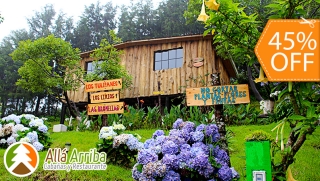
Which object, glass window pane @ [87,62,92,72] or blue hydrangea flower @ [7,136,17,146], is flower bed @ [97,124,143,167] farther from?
glass window pane @ [87,62,92,72]

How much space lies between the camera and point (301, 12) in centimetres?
250

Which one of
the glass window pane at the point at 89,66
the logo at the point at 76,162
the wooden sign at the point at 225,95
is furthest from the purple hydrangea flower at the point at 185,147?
the glass window pane at the point at 89,66

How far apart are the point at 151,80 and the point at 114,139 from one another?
7951 mm

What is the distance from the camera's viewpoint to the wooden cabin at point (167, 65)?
1185cm

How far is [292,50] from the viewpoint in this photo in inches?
95.8

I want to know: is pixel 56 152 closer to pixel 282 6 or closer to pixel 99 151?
pixel 99 151

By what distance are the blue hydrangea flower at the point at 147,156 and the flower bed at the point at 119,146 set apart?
1.26 meters

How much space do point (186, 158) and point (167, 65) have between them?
9.49 metres

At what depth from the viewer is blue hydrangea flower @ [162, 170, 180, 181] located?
3.06 m

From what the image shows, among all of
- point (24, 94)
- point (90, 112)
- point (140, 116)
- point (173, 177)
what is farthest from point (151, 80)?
point (24, 94)

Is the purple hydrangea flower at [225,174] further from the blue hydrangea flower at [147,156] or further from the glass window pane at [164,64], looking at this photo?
the glass window pane at [164,64]

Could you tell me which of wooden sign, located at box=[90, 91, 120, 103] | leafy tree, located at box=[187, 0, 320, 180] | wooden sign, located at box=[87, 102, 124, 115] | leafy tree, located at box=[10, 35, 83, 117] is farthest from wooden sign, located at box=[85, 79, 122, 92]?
leafy tree, located at box=[10, 35, 83, 117]

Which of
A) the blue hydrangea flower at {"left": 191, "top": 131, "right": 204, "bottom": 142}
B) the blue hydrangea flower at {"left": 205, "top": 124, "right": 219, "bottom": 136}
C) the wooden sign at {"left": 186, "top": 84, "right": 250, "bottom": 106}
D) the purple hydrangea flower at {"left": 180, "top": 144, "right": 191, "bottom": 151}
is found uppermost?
the wooden sign at {"left": 186, "top": 84, "right": 250, "bottom": 106}

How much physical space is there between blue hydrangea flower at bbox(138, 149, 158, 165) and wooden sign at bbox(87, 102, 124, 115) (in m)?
3.24
